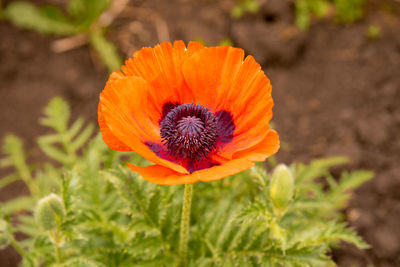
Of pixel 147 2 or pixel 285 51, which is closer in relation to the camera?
pixel 285 51

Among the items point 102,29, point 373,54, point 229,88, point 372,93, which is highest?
point 102,29

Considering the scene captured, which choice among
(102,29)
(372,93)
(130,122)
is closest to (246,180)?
(130,122)

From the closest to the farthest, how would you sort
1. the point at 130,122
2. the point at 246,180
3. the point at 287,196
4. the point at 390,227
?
the point at 130,122
the point at 287,196
the point at 246,180
the point at 390,227

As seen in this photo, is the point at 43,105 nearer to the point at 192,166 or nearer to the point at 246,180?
the point at 246,180

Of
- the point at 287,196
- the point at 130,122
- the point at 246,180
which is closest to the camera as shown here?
the point at 130,122

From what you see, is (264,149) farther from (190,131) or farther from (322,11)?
(322,11)

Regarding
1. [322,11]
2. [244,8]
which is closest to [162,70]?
[244,8]

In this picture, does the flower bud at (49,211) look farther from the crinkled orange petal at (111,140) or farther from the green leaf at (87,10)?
the green leaf at (87,10)
